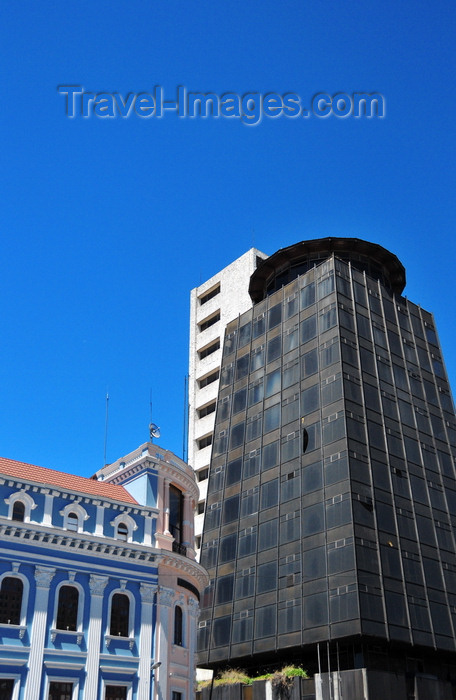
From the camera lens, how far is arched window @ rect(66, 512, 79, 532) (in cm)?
3609

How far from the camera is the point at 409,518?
51906 millimetres

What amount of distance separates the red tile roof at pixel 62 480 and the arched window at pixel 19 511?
1283mm

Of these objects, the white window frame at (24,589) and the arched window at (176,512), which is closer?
the white window frame at (24,589)

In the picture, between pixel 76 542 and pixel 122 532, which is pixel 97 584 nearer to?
pixel 76 542

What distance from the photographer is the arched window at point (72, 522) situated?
36094 millimetres

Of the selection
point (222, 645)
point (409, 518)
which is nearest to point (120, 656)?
point (222, 645)

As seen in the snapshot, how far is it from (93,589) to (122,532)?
349 cm

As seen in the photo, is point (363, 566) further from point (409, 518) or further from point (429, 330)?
point (429, 330)

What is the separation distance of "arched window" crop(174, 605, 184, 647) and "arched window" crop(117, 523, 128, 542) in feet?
15.7

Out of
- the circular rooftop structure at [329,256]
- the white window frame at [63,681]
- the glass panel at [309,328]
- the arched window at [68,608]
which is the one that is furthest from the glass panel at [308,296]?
the white window frame at [63,681]

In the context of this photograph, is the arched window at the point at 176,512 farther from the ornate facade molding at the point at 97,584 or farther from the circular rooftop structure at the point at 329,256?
the circular rooftop structure at the point at 329,256

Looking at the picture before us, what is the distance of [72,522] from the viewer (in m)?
36.3

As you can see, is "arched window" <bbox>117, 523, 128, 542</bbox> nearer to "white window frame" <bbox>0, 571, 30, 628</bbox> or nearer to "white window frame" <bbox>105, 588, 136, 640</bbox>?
"white window frame" <bbox>105, 588, 136, 640</bbox>

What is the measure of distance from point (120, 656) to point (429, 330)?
44.6 metres
